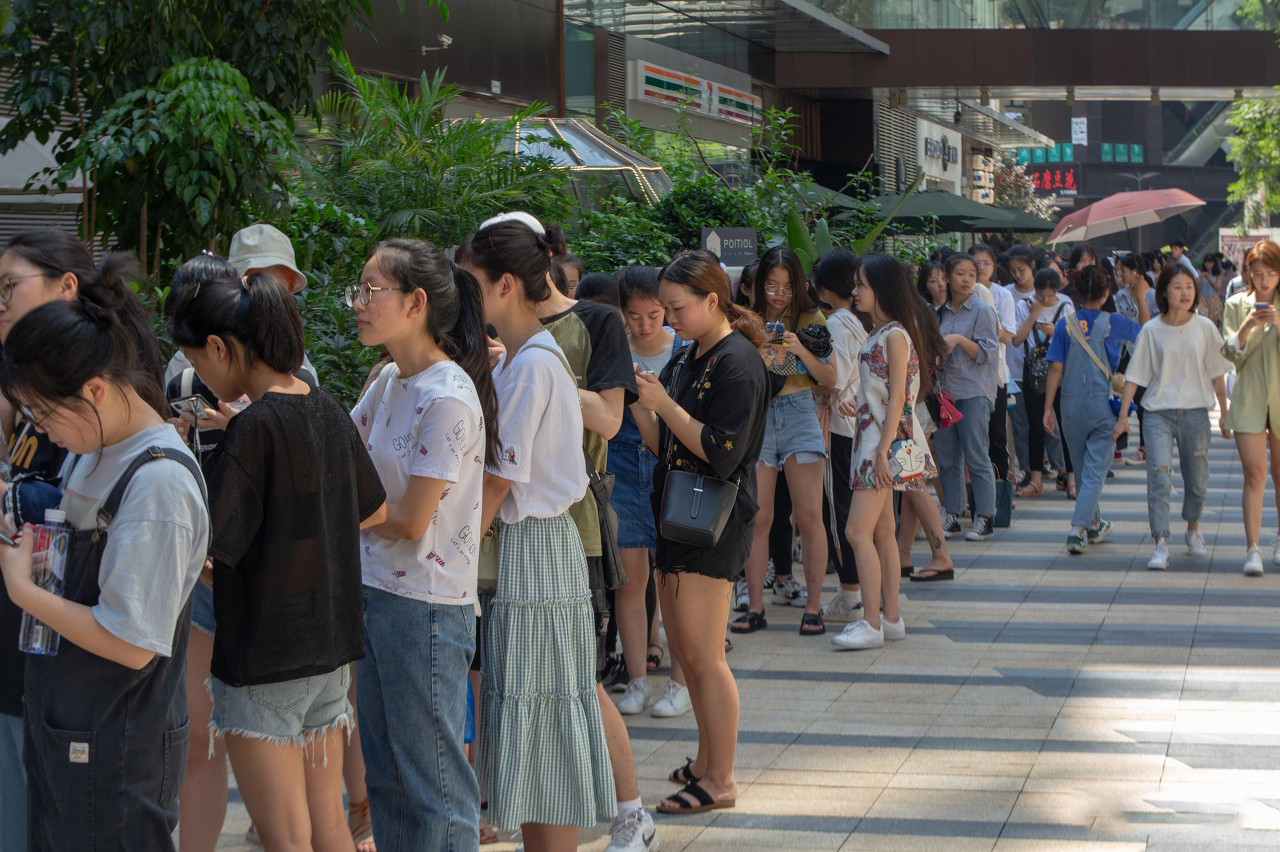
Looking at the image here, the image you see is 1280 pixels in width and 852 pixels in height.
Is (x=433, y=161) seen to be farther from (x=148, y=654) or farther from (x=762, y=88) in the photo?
(x=762, y=88)

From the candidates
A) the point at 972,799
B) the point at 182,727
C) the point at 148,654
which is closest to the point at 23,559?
the point at 148,654

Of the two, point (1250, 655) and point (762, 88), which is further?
point (762, 88)

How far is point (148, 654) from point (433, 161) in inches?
220

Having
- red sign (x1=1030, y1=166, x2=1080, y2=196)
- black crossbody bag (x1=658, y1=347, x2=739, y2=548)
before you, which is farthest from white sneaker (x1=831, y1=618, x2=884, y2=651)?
red sign (x1=1030, y1=166, x2=1080, y2=196)

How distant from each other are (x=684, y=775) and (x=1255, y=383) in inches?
222

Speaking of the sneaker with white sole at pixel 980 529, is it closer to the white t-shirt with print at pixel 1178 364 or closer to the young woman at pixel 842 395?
the white t-shirt with print at pixel 1178 364

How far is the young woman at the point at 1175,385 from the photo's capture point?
31.3ft

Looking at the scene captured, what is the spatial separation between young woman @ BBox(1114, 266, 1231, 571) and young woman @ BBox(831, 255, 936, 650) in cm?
270

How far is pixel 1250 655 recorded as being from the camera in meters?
7.35

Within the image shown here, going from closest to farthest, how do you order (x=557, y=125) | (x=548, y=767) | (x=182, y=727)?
(x=182, y=727), (x=548, y=767), (x=557, y=125)

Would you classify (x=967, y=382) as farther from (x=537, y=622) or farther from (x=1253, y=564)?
(x=537, y=622)

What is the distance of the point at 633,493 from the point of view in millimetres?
6562

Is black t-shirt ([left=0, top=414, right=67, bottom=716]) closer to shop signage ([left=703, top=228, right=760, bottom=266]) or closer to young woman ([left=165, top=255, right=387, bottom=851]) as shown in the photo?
young woman ([left=165, top=255, right=387, bottom=851])

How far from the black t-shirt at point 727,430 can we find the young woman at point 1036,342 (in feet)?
25.4
